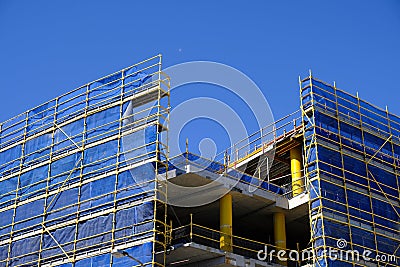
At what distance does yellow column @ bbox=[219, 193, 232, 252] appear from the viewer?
2958 centimetres

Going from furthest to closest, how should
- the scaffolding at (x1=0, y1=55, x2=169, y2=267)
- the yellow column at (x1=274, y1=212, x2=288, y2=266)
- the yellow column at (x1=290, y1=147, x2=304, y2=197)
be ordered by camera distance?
the yellow column at (x1=290, y1=147, x2=304, y2=197)
the yellow column at (x1=274, y1=212, x2=288, y2=266)
the scaffolding at (x1=0, y1=55, x2=169, y2=267)

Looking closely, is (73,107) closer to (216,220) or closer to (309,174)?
(216,220)

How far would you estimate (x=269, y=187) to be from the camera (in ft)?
104

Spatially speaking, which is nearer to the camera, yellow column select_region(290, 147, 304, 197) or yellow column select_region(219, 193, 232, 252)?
yellow column select_region(219, 193, 232, 252)

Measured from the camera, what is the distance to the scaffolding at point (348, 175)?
29641mm

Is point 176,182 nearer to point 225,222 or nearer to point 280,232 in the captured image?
point 225,222

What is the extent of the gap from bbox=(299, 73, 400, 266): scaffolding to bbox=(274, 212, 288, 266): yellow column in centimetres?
212

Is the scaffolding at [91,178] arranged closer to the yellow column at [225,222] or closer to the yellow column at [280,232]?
the yellow column at [225,222]

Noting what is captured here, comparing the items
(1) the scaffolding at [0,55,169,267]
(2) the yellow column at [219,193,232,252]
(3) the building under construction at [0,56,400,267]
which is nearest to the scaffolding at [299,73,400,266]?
(3) the building under construction at [0,56,400,267]

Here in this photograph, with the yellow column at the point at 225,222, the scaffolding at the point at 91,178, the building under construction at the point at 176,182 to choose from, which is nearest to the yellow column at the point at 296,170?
the building under construction at the point at 176,182

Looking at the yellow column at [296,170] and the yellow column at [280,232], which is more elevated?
the yellow column at [296,170]

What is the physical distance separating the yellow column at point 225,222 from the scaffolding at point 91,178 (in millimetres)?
2489

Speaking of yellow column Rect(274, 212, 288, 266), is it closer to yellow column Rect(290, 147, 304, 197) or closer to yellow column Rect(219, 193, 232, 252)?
yellow column Rect(290, 147, 304, 197)

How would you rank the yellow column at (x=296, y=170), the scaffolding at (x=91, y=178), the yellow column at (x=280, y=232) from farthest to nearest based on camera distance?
the yellow column at (x=296, y=170)
the yellow column at (x=280, y=232)
the scaffolding at (x=91, y=178)
